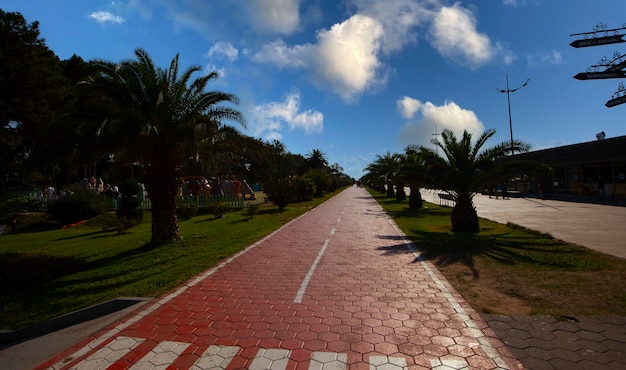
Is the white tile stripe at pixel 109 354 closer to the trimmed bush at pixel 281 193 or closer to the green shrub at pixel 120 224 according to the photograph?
the green shrub at pixel 120 224

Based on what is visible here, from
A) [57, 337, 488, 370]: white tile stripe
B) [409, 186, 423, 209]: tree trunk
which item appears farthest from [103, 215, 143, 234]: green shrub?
[409, 186, 423, 209]: tree trunk

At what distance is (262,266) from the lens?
8.42m

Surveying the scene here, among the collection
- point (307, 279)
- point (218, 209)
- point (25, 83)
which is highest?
point (25, 83)

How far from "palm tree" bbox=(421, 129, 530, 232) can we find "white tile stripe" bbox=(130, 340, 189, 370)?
38.6ft

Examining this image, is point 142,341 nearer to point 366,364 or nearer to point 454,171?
point 366,364

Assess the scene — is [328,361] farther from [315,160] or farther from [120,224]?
[315,160]

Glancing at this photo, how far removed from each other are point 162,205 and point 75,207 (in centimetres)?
1222

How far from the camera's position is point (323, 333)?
456 centimetres

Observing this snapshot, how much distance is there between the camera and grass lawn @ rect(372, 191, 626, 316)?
17.5 ft

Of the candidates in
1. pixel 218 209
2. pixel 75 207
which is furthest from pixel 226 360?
pixel 75 207

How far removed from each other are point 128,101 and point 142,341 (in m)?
8.92

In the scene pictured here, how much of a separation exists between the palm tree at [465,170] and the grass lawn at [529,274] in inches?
75.0

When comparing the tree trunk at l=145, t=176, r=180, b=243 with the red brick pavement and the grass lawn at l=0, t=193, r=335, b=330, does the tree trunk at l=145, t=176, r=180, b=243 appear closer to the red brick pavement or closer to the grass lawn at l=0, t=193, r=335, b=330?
the grass lawn at l=0, t=193, r=335, b=330

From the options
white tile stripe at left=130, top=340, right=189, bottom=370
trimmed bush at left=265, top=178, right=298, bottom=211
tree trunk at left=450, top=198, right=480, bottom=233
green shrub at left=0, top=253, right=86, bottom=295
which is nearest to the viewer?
white tile stripe at left=130, top=340, right=189, bottom=370
